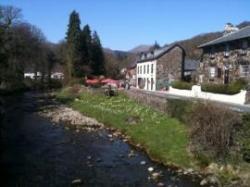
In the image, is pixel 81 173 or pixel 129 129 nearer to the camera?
pixel 81 173

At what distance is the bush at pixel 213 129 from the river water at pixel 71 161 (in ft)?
7.32

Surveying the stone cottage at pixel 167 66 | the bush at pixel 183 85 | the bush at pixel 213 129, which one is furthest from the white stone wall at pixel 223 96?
the stone cottage at pixel 167 66

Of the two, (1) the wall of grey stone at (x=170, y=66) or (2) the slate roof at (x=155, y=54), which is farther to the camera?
(1) the wall of grey stone at (x=170, y=66)

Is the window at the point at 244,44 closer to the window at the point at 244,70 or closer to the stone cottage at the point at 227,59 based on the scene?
the stone cottage at the point at 227,59

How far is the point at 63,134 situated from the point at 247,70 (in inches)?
957

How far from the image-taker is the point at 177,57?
8062 cm

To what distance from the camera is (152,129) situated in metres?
31.8

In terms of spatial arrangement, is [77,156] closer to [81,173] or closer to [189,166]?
[81,173]

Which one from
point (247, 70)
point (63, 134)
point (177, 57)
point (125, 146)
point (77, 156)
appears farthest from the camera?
point (177, 57)

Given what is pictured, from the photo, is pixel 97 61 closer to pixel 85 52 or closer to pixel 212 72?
pixel 85 52

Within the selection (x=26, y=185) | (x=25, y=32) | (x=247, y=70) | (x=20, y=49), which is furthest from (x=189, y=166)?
(x=25, y=32)

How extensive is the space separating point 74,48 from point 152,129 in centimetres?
6084

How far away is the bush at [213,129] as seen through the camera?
22062 mm

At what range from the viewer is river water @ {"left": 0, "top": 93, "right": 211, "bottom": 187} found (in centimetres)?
2019
